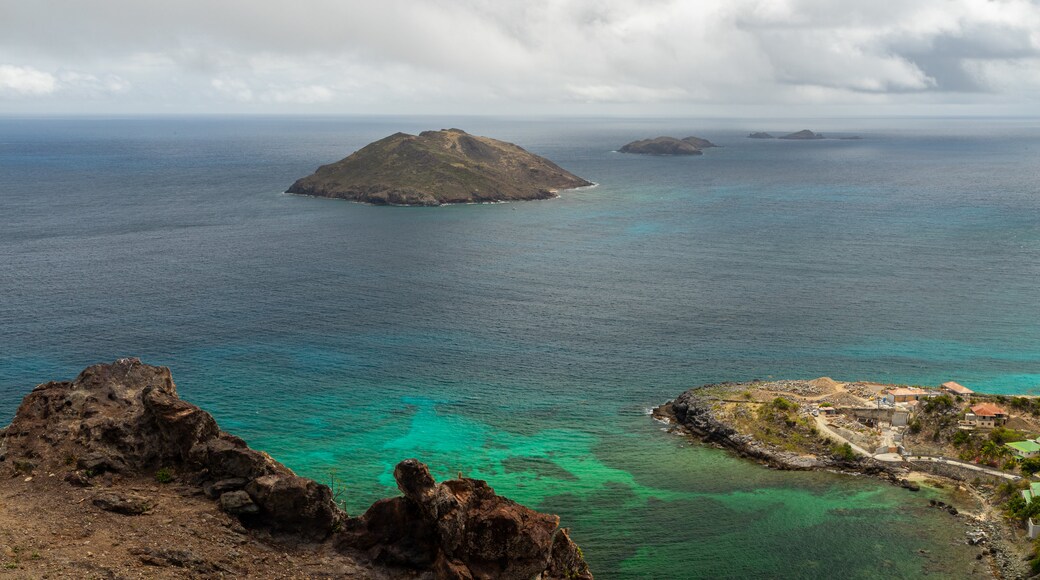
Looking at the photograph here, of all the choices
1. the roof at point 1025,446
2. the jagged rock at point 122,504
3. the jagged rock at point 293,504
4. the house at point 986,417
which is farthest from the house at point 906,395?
the jagged rock at point 122,504

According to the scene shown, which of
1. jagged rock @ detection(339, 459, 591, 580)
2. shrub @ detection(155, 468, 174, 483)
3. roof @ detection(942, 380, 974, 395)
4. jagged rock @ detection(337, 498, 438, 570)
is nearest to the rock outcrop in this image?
roof @ detection(942, 380, 974, 395)

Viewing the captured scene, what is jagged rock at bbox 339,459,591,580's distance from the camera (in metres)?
54.1

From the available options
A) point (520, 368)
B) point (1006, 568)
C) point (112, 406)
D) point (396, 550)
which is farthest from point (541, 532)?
point (520, 368)

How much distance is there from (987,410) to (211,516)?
83.6 meters

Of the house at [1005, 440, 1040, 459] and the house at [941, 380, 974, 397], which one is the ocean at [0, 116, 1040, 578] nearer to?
the house at [941, 380, 974, 397]

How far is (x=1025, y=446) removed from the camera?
91812mm

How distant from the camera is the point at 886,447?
96.7 metres

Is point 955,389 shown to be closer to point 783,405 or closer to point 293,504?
point 783,405

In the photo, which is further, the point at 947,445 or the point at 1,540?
the point at 947,445

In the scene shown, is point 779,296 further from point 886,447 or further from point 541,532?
point 541,532

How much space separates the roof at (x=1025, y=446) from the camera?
3588 inches

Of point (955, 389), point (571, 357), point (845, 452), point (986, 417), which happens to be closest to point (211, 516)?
point (845, 452)

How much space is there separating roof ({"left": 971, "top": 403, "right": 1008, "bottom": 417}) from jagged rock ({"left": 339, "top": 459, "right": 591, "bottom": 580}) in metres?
63.8

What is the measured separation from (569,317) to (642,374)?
93.9ft
